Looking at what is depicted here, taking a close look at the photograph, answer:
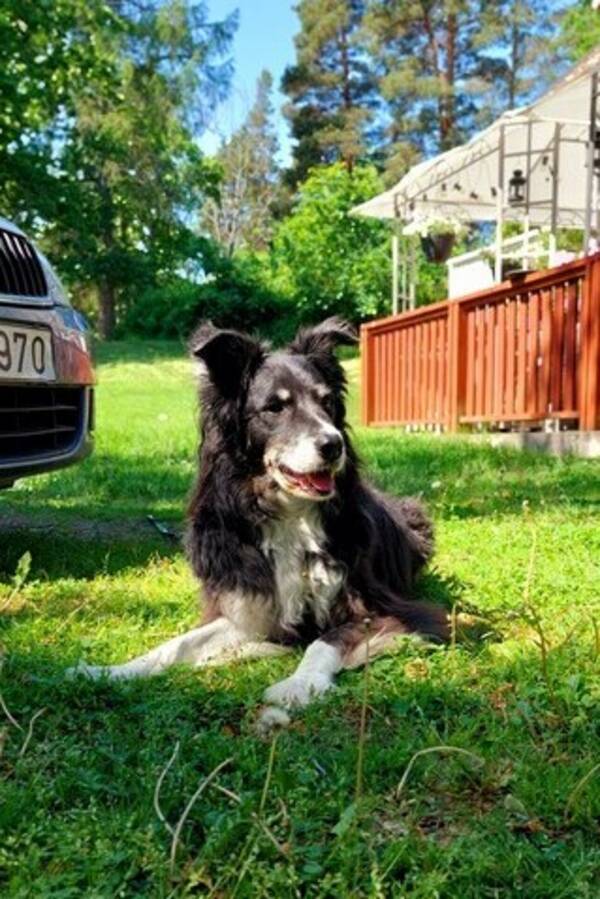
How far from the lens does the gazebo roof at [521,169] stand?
1299 centimetres

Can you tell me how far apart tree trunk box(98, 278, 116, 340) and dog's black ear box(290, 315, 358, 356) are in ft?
99.6

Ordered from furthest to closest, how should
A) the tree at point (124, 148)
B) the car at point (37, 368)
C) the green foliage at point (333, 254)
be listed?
the green foliage at point (333, 254) → the tree at point (124, 148) → the car at point (37, 368)

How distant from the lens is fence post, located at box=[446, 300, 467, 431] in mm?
10156

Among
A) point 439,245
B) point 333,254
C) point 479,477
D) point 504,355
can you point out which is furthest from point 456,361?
point 333,254

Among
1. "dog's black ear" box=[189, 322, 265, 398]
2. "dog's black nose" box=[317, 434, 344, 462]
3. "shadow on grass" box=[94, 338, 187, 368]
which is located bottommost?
"dog's black nose" box=[317, 434, 344, 462]

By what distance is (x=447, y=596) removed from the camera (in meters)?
3.86

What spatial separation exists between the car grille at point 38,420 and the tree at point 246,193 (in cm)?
4121

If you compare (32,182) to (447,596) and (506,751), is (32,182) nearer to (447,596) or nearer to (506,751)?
(447,596)

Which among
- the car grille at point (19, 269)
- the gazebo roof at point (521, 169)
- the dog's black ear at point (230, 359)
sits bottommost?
the dog's black ear at point (230, 359)

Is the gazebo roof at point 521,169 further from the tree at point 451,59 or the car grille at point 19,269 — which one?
the tree at point 451,59

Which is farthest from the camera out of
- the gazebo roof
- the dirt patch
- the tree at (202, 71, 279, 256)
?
the tree at (202, 71, 279, 256)

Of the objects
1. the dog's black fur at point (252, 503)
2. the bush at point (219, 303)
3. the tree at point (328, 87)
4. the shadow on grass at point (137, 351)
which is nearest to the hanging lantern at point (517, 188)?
the shadow on grass at point (137, 351)

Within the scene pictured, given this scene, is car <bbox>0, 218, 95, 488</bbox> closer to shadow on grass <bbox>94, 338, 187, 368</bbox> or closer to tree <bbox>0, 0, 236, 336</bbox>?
shadow on grass <bbox>94, 338, 187, 368</bbox>

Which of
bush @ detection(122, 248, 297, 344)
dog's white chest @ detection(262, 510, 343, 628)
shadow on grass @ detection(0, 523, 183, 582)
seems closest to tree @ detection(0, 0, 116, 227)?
bush @ detection(122, 248, 297, 344)
